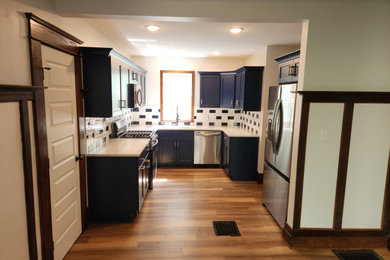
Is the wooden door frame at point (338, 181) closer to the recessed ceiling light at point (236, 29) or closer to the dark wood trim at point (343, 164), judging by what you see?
the dark wood trim at point (343, 164)

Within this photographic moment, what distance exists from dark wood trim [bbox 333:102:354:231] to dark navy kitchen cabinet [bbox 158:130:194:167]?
3.08m

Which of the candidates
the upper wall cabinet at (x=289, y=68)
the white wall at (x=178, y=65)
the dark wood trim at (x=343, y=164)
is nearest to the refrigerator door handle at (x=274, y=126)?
the upper wall cabinet at (x=289, y=68)

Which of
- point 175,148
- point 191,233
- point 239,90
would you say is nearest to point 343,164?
point 191,233

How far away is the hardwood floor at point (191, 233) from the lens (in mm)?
2418

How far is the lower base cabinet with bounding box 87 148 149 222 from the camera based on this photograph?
2855 mm

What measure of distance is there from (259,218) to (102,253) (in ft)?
6.38

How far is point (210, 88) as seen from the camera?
212 inches

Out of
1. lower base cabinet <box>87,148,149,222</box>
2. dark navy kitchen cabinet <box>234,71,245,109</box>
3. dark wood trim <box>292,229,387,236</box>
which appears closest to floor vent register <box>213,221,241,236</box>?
dark wood trim <box>292,229,387,236</box>

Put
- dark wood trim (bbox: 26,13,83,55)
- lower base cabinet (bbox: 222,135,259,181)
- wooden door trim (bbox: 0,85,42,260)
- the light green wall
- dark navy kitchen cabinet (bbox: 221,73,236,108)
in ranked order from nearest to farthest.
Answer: wooden door trim (bbox: 0,85,42,260) → dark wood trim (bbox: 26,13,83,55) → the light green wall → lower base cabinet (bbox: 222,135,259,181) → dark navy kitchen cabinet (bbox: 221,73,236,108)

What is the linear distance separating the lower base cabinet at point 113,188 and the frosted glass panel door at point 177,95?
2.83 metres

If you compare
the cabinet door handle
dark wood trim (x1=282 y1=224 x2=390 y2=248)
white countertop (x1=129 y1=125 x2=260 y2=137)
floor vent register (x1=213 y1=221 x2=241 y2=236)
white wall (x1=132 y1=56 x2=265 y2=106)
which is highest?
white wall (x1=132 y1=56 x2=265 y2=106)

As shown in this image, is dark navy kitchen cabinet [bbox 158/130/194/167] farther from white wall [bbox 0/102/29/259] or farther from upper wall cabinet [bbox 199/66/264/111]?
white wall [bbox 0/102/29/259]

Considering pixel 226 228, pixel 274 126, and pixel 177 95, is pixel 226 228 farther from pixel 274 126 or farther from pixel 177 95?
pixel 177 95

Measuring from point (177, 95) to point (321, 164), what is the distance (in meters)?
3.80
